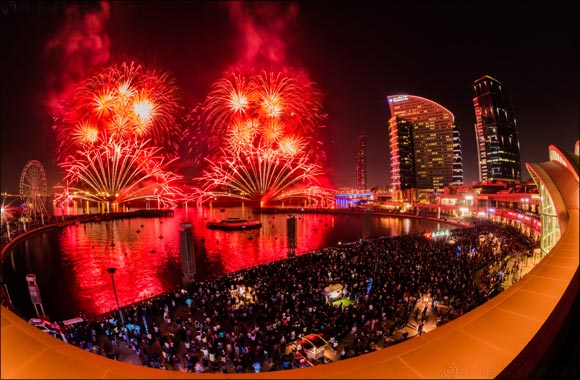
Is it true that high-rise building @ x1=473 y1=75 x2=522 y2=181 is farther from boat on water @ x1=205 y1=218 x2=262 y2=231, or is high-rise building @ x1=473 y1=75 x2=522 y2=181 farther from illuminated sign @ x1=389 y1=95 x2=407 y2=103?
boat on water @ x1=205 y1=218 x2=262 y2=231

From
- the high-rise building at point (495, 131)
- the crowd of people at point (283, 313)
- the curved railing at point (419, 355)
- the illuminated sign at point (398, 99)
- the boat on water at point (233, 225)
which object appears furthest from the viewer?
the illuminated sign at point (398, 99)

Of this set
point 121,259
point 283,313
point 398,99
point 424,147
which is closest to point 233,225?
point 121,259

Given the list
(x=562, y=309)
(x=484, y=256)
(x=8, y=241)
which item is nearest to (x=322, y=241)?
(x=484, y=256)

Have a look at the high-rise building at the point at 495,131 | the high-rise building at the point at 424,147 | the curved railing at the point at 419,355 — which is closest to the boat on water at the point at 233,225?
the curved railing at the point at 419,355

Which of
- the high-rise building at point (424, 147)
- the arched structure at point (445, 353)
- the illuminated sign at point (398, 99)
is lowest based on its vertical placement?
the arched structure at point (445, 353)

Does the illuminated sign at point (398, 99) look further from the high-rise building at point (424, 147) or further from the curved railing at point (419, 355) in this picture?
the curved railing at point (419, 355)

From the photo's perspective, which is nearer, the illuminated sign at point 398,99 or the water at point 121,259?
the water at point 121,259

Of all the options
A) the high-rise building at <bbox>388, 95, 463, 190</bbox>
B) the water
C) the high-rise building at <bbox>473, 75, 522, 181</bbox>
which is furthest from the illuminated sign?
the water

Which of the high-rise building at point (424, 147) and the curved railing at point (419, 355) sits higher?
the high-rise building at point (424, 147)
